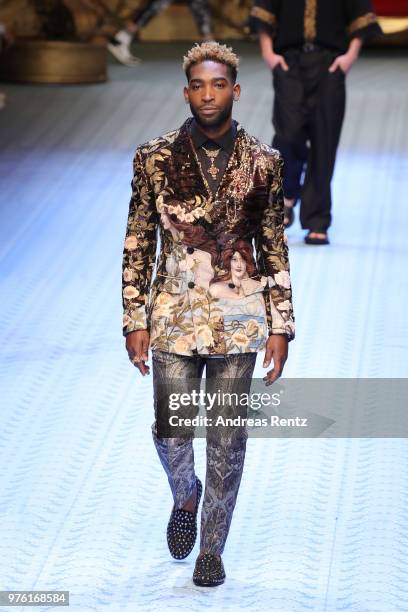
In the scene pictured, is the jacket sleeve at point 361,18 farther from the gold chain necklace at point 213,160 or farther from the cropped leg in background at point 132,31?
the cropped leg in background at point 132,31

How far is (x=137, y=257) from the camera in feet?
10.8

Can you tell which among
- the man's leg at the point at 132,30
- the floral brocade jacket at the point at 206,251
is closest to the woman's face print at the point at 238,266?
the floral brocade jacket at the point at 206,251

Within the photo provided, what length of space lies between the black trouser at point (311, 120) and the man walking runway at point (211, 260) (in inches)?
128

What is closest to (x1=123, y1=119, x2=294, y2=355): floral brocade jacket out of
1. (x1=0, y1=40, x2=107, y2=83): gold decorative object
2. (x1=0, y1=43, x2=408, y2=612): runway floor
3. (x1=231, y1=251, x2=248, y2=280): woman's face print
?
→ (x1=231, y1=251, x2=248, y2=280): woman's face print

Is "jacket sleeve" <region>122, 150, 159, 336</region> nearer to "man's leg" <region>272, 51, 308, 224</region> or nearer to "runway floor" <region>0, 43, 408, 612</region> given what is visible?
"runway floor" <region>0, 43, 408, 612</region>

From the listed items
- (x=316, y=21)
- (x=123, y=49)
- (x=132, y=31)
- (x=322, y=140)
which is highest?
(x=316, y=21)

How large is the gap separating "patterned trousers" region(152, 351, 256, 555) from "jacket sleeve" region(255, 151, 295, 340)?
0.33ft

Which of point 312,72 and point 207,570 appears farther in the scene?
point 312,72

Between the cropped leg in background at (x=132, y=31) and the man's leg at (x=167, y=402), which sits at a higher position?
the man's leg at (x=167, y=402)

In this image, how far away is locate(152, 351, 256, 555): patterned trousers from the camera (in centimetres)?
328

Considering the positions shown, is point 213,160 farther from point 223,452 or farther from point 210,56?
point 223,452

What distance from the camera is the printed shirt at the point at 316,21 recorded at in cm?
633

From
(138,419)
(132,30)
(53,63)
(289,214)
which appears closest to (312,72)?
(289,214)

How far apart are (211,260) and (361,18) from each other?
3.39 m
